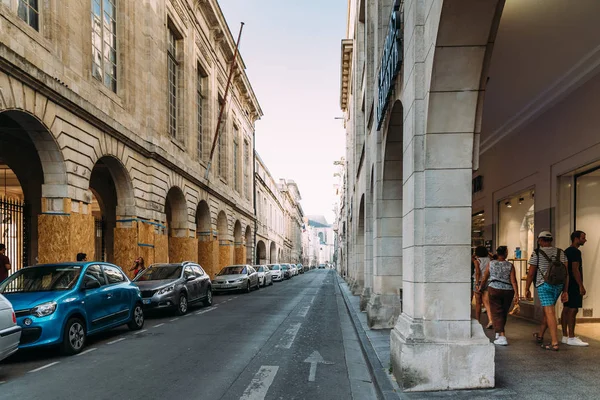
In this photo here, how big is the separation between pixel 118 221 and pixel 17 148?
183 inches

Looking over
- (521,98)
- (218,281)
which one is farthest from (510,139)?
(218,281)

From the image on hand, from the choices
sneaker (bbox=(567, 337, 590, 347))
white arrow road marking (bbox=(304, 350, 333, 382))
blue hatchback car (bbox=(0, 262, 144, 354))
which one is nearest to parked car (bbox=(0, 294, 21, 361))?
blue hatchback car (bbox=(0, 262, 144, 354))

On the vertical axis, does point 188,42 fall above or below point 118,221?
above

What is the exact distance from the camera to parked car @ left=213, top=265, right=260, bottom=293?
23219 millimetres

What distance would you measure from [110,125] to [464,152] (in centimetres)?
1390

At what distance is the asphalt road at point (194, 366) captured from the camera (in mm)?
5883

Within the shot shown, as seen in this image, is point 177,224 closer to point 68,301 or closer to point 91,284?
point 91,284

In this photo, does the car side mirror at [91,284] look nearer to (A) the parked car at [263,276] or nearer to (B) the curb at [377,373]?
(B) the curb at [377,373]

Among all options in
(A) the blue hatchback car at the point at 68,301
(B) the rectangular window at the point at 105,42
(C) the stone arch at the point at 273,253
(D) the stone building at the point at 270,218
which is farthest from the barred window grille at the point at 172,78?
(C) the stone arch at the point at 273,253

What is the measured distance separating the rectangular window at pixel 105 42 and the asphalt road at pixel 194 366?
10.1m

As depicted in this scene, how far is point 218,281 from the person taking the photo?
23.5m

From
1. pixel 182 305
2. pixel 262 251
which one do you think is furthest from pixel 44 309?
pixel 262 251

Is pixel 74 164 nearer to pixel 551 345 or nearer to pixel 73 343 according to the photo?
pixel 73 343

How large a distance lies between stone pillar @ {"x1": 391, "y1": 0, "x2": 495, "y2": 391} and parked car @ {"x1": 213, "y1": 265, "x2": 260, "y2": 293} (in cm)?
1816
